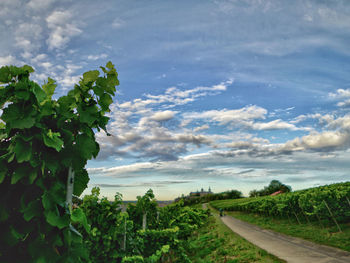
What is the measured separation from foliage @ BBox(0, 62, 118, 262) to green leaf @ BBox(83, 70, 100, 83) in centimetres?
21

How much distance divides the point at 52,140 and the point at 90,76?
82 cm

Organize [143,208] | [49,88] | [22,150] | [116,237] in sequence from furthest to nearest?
[143,208], [116,237], [49,88], [22,150]

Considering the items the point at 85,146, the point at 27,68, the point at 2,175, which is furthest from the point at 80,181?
the point at 27,68

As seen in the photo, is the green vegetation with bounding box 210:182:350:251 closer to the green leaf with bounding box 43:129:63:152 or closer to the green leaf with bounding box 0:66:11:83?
the green leaf with bounding box 43:129:63:152

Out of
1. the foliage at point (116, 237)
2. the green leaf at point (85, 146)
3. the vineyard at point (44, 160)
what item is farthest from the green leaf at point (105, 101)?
the foliage at point (116, 237)

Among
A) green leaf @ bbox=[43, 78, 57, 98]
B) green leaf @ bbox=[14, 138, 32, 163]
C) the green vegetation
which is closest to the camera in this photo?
green leaf @ bbox=[14, 138, 32, 163]

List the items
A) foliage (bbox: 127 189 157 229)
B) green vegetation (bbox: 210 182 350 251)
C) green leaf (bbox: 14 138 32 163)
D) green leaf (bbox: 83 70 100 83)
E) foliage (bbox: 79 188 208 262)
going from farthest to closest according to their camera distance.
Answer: green vegetation (bbox: 210 182 350 251) < foliage (bbox: 127 189 157 229) < foliage (bbox: 79 188 208 262) < green leaf (bbox: 83 70 100 83) < green leaf (bbox: 14 138 32 163)

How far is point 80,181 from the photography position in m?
2.93

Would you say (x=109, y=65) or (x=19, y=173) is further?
(x=109, y=65)

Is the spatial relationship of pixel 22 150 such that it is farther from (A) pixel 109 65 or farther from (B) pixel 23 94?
(A) pixel 109 65

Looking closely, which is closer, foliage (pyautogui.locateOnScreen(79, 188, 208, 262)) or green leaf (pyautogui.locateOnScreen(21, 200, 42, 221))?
green leaf (pyautogui.locateOnScreen(21, 200, 42, 221))

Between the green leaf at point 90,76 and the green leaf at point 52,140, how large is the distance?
71 cm

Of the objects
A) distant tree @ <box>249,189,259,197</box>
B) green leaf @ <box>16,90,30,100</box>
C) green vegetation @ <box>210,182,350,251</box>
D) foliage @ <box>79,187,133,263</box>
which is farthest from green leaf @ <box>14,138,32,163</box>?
distant tree @ <box>249,189,259,197</box>

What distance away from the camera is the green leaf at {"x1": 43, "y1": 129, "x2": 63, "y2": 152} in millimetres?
2469
